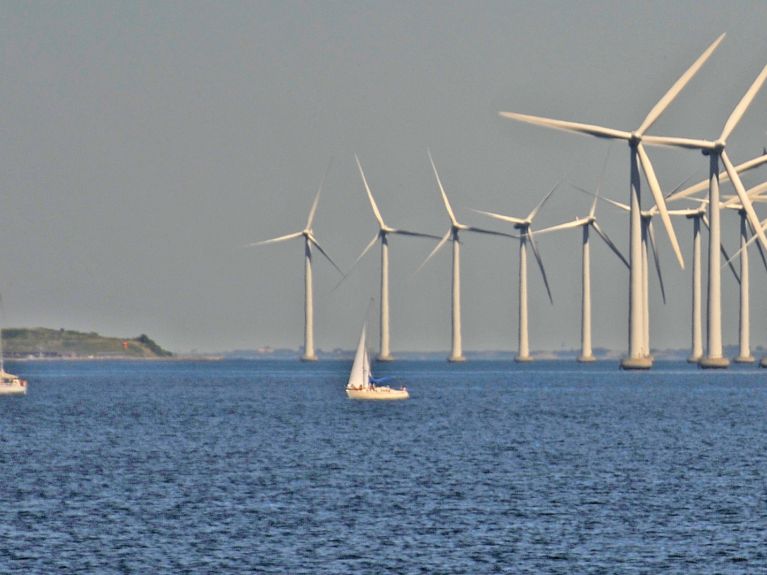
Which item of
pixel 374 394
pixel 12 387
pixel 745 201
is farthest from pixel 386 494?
pixel 12 387

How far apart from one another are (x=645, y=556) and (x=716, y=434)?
5430 cm

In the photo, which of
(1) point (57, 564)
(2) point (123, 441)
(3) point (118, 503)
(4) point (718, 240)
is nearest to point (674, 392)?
(4) point (718, 240)

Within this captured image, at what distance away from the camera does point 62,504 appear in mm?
63250

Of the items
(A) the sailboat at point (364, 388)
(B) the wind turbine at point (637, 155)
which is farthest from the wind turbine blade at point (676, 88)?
(A) the sailboat at point (364, 388)

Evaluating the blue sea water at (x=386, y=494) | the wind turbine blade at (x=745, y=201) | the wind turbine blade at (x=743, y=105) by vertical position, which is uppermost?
the wind turbine blade at (x=743, y=105)

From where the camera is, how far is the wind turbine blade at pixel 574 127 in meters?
144

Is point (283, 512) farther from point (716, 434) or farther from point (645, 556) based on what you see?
point (716, 434)

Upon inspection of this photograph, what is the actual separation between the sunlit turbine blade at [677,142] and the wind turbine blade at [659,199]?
1.23m

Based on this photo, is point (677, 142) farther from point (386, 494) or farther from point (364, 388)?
point (386, 494)

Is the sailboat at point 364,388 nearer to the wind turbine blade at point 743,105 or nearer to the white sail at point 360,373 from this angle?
the white sail at point 360,373

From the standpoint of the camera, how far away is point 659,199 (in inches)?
6206

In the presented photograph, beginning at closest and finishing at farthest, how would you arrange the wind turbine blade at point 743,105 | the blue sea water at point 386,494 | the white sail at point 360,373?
the blue sea water at point 386,494 → the white sail at point 360,373 → the wind turbine blade at point 743,105

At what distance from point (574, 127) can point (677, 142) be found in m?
27.0

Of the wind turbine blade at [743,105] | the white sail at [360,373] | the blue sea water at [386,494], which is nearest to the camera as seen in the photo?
the blue sea water at [386,494]
